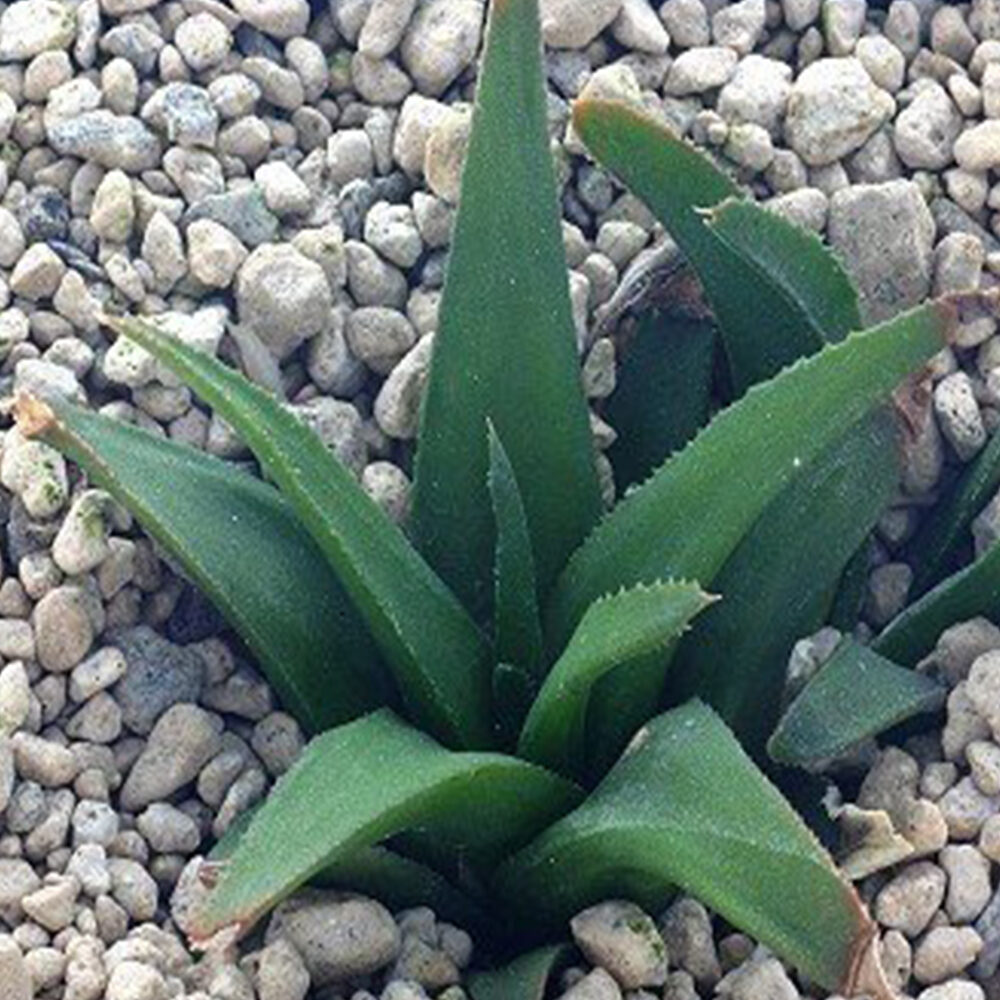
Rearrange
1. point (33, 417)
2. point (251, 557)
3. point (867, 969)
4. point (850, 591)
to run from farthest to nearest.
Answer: point (850, 591) → point (251, 557) → point (33, 417) → point (867, 969)

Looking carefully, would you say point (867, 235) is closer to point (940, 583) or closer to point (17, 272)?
point (940, 583)

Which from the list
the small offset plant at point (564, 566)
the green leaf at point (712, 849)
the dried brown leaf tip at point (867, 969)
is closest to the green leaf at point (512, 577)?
the small offset plant at point (564, 566)

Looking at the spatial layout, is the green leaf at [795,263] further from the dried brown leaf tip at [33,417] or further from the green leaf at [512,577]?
the dried brown leaf tip at [33,417]

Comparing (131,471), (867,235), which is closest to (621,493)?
(867,235)

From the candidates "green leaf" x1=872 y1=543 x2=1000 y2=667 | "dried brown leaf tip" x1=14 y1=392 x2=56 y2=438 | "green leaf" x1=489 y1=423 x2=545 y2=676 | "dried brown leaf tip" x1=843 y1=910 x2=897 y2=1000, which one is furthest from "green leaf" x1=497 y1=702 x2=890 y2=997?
"dried brown leaf tip" x1=14 y1=392 x2=56 y2=438

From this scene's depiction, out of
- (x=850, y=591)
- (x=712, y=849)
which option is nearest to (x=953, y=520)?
(x=850, y=591)

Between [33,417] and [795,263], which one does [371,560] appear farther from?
[795,263]

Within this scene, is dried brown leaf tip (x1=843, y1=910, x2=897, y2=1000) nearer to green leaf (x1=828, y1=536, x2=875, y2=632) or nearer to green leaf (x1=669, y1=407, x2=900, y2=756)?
green leaf (x1=669, y1=407, x2=900, y2=756)
